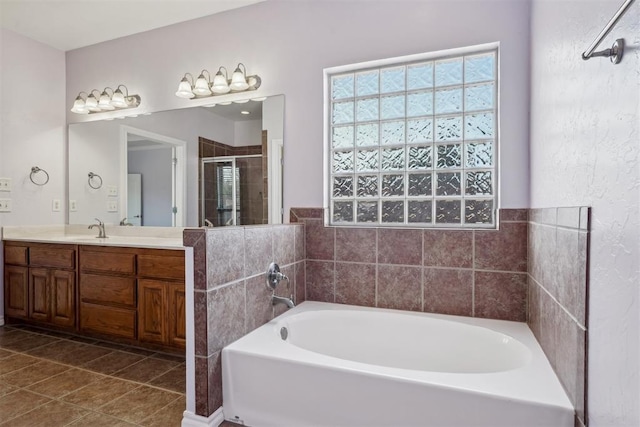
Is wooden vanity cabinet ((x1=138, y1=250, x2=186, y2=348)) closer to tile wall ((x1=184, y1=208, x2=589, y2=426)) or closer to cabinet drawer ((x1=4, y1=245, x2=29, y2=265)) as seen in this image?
tile wall ((x1=184, y1=208, x2=589, y2=426))

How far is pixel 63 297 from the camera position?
2.75 m

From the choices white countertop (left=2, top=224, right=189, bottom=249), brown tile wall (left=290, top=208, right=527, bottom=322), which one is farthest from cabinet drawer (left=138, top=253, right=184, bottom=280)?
brown tile wall (left=290, top=208, right=527, bottom=322)

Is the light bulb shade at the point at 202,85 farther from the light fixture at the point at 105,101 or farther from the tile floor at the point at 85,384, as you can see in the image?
the tile floor at the point at 85,384

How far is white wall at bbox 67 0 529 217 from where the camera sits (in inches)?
79.4

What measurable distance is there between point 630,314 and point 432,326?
1269mm

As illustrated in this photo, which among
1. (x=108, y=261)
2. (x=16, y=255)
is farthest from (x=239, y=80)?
(x=16, y=255)

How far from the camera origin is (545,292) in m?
1.56

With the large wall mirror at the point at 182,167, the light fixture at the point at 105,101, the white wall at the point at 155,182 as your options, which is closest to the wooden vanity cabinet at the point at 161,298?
the large wall mirror at the point at 182,167

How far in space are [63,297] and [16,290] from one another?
61 cm

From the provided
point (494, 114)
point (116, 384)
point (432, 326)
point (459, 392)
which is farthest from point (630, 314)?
point (116, 384)

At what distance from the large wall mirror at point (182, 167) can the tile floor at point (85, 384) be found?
101 centimetres

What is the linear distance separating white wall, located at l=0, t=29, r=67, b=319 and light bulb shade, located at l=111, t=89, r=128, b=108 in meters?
0.75

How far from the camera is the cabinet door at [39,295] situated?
112 inches

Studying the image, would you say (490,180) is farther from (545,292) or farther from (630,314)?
(630,314)
